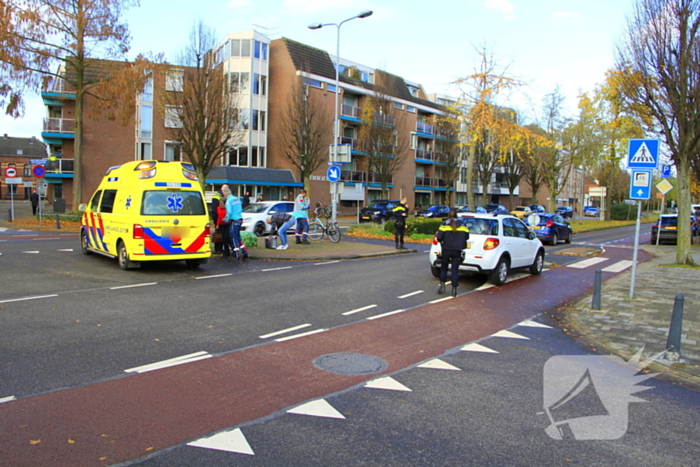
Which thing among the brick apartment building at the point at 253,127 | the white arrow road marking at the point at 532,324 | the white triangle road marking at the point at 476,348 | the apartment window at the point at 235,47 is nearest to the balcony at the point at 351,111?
the brick apartment building at the point at 253,127

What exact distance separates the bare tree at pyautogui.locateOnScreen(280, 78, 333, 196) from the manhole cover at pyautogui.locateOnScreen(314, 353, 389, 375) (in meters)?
33.4

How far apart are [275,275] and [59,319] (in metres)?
5.19

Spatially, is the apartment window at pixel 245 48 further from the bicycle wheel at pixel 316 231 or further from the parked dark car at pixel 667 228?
the parked dark car at pixel 667 228

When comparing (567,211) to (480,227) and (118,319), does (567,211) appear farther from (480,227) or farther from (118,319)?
(118,319)

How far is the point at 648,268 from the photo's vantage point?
15391 mm

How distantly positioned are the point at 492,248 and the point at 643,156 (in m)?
3.46

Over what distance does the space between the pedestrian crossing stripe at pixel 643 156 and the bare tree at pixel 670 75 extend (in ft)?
20.2

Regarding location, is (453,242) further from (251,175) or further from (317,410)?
(251,175)

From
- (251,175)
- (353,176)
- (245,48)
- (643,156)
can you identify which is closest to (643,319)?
(643,156)

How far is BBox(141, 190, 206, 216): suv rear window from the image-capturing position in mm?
11094

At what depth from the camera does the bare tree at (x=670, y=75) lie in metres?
14.1

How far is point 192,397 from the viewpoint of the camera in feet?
14.8

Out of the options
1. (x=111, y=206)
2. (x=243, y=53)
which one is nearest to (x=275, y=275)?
(x=111, y=206)

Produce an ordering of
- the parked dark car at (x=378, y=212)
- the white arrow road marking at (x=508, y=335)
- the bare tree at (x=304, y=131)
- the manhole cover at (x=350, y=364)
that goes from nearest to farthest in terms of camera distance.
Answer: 1. the manhole cover at (x=350, y=364)
2. the white arrow road marking at (x=508, y=335)
3. the parked dark car at (x=378, y=212)
4. the bare tree at (x=304, y=131)
